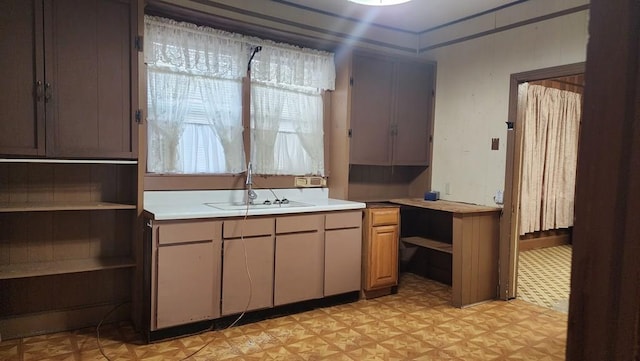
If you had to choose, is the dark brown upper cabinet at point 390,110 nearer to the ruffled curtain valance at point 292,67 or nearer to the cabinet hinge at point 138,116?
the ruffled curtain valance at point 292,67

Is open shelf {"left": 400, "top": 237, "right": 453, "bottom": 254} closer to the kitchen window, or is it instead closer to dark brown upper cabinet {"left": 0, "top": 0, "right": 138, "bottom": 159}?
the kitchen window

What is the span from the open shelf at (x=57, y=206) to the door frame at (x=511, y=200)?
318cm

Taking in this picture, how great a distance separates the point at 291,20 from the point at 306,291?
250cm

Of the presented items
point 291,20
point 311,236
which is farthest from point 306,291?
point 291,20

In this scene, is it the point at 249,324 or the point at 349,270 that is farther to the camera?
the point at 349,270

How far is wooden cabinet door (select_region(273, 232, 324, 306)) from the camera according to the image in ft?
11.0

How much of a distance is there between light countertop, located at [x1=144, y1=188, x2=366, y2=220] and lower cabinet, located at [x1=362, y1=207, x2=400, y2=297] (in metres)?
0.22

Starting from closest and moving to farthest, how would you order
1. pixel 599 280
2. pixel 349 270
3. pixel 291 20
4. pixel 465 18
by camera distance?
pixel 599 280 < pixel 349 270 < pixel 291 20 < pixel 465 18

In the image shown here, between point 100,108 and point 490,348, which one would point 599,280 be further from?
point 100,108

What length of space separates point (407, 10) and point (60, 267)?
3663 millimetres

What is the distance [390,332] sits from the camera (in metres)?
3.15

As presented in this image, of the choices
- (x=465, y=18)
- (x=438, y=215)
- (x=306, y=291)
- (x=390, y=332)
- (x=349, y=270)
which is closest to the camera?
(x=390, y=332)

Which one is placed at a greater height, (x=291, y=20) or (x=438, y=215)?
(x=291, y=20)

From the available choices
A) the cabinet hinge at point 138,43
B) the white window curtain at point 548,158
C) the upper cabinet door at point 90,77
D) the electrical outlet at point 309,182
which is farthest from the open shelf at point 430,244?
the cabinet hinge at point 138,43
